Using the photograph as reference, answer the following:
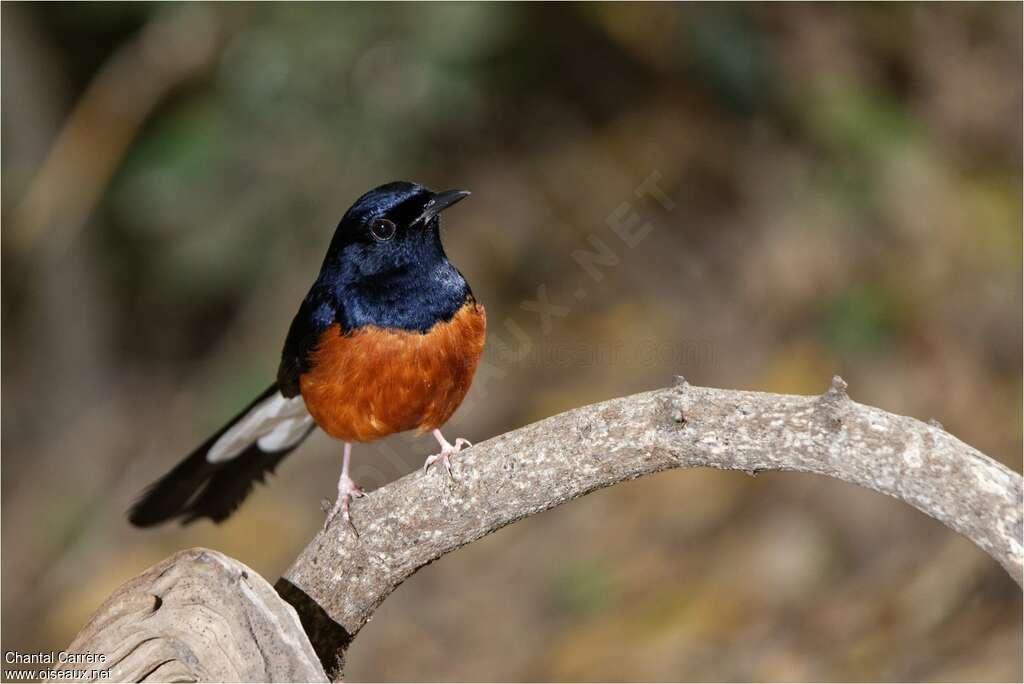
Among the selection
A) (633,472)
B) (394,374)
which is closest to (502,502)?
(633,472)

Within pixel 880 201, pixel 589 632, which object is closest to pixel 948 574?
pixel 589 632

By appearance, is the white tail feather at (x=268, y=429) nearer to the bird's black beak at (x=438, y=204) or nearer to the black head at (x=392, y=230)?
the black head at (x=392, y=230)

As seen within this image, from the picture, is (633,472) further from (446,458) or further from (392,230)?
(392,230)

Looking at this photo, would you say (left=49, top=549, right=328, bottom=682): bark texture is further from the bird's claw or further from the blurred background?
the blurred background

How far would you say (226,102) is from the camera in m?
7.43

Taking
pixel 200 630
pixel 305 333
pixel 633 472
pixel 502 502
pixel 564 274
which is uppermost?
pixel 564 274

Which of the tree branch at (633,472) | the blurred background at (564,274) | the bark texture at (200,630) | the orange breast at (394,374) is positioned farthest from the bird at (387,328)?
the blurred background at (564,274)

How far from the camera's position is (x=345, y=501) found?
371 centimetres

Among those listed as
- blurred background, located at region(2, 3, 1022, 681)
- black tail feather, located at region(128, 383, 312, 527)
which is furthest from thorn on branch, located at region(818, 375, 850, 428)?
blurred background, located at region(2, 3, 1022, 681)

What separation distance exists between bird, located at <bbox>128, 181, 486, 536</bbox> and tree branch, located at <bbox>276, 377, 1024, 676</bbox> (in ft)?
0.93

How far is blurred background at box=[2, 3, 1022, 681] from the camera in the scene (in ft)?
22.0

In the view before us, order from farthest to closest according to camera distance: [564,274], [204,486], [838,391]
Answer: [564,274] < [204,486] < [838,391]

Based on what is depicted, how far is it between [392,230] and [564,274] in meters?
5.18

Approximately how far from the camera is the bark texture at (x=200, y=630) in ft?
9.77
